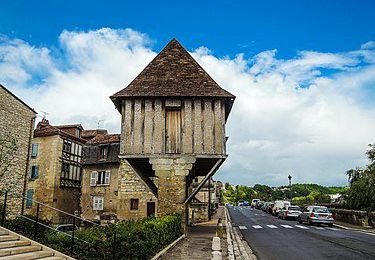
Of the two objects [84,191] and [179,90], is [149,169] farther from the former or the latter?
[84,191]

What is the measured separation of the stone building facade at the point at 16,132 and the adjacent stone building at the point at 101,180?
9.76 metres

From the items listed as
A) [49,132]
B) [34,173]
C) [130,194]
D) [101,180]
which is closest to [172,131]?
[130,194]

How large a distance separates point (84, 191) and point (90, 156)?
10.2ft

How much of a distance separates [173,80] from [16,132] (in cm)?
1088

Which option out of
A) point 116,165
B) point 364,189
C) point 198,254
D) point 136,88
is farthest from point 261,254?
point 116,165

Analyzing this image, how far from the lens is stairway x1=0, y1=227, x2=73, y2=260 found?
7.83 metres

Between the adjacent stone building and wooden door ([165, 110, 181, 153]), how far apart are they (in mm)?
16271

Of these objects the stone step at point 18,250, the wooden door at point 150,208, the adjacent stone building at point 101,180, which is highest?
the adjacent stone building at point 101,180

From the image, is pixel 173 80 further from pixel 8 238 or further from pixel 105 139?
pixel 105 139

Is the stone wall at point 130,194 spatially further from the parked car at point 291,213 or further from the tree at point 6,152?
the parked car at point 291,213

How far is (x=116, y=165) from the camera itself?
31047 millimetres

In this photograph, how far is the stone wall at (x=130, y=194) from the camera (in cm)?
2597

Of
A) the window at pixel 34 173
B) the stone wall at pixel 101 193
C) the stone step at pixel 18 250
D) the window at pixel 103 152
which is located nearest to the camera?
the stone step at pixel 18 250

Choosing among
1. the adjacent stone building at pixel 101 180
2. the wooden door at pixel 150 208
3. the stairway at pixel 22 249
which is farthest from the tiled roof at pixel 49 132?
the stairway at pixel 22 249
